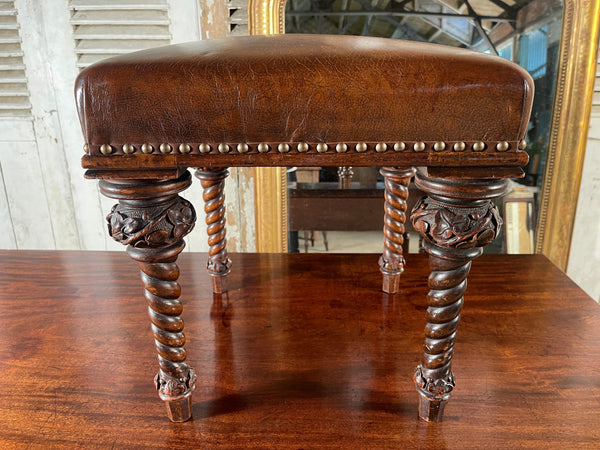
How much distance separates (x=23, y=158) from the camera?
1473 mm

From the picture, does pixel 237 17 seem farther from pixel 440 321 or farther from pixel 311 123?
pixel 440 321

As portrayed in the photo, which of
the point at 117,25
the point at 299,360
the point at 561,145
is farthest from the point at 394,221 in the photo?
the point at 117,25

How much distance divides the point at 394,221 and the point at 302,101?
51 cm

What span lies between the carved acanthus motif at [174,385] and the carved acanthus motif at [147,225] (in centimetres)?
19

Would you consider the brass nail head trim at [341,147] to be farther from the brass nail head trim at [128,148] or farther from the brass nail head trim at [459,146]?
the brass nail head trim at [128,148]

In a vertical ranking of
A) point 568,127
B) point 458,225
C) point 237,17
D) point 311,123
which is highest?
point 237,17

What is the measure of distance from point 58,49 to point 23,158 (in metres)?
0.39

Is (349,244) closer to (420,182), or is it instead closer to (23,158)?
(420,182)

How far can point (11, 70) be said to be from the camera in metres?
1.40

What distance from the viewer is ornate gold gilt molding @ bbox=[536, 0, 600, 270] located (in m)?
1.22

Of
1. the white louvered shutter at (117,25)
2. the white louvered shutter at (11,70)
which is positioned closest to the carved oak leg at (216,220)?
the white louvered shutter at (117,25)

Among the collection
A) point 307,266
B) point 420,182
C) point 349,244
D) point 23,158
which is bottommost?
point 349,244

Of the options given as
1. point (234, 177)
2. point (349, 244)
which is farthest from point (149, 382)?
point (349, 244)

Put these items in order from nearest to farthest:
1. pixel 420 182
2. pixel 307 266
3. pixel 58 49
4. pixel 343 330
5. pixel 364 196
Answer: pixel 420 182, pixel 343 330, pixel 307 266, pixel 58 49, pixel 364 196
